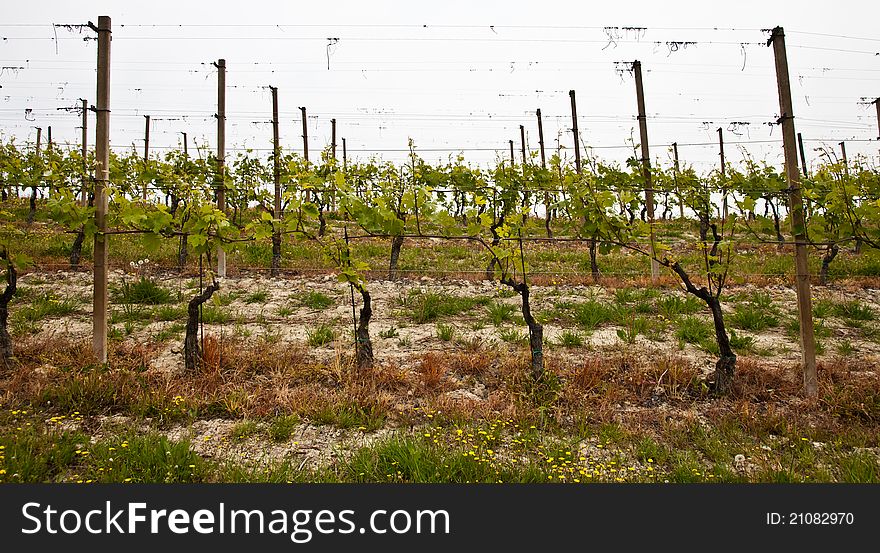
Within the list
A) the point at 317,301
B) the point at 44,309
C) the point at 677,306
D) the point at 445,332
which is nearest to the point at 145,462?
A: the point at 445,332

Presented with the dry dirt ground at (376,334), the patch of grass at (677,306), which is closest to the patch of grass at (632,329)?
the dry dirt ground at (376,334)

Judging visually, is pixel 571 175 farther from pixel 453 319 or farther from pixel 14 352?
pixel 14 352

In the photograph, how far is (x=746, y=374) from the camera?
479 cm

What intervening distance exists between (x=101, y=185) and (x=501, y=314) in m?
4.28

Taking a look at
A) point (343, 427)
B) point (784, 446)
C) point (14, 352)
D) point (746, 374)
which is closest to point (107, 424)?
point (343, 427)

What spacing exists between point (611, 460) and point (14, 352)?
5249 millimetres

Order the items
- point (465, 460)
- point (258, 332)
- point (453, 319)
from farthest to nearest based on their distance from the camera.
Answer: point (453, 319)
point (258, 332)
point (465, 460)

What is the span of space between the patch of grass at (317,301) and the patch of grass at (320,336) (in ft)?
3.76

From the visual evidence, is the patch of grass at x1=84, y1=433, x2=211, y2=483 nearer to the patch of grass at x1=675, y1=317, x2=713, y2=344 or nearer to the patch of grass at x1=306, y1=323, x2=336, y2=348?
the patch of grass at x1=306, y1=323, x2=336, y2=348

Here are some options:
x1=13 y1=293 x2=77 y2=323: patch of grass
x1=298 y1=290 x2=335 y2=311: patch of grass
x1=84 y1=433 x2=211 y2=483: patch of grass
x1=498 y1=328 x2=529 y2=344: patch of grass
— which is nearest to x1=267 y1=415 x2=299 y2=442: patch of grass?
x1=84 y1=433 x2=211 y2=483: patch of grass

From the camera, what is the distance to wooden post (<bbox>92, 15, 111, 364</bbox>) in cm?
487

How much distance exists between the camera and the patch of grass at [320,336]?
5566 millimetres

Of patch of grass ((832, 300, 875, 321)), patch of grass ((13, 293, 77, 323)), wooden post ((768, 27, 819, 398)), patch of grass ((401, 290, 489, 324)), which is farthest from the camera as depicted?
patch of grass ((832, 300, 875, 321))

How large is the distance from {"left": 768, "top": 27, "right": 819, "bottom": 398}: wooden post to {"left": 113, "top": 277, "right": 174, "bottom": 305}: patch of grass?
697 centimetres
